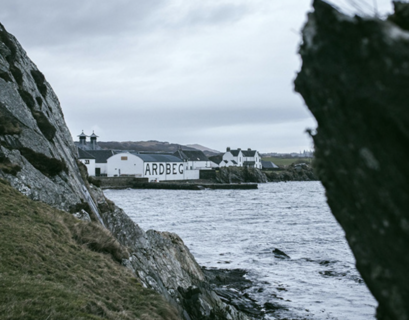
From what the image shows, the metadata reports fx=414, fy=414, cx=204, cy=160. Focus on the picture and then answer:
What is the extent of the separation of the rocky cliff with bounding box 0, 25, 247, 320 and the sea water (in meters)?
5.17

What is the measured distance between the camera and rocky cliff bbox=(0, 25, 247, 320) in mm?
13297

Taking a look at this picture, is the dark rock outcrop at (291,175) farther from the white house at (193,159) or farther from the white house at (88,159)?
the white house at (88,159)

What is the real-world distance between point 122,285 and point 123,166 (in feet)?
348

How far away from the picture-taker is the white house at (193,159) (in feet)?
426

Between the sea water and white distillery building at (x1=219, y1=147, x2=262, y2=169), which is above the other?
white distillery building at (x1=219, y1=147, x2=262, y2=169)

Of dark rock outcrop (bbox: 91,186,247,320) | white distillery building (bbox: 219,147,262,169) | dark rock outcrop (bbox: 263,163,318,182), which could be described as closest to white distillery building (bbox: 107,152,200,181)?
dark rock outcrop (bbox: 263,163,318,182)

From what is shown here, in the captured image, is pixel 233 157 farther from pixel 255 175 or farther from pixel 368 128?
pixel 368 128

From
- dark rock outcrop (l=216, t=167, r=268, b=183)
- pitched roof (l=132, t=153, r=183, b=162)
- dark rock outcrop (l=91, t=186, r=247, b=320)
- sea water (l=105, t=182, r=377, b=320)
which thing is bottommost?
sea water (l=105, t=182, r=377, b=320)

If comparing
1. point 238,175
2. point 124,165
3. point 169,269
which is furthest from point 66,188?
point 238,175

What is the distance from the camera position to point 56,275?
966 centimetres

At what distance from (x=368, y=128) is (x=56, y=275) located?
8.99 metres

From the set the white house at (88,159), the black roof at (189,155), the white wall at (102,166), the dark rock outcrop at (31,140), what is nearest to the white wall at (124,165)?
the white wall at (102,166)

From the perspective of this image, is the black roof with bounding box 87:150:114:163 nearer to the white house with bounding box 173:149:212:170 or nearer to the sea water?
the white house with bounding box 173:149:212:170

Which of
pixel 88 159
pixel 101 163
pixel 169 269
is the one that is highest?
pixel 88 159
